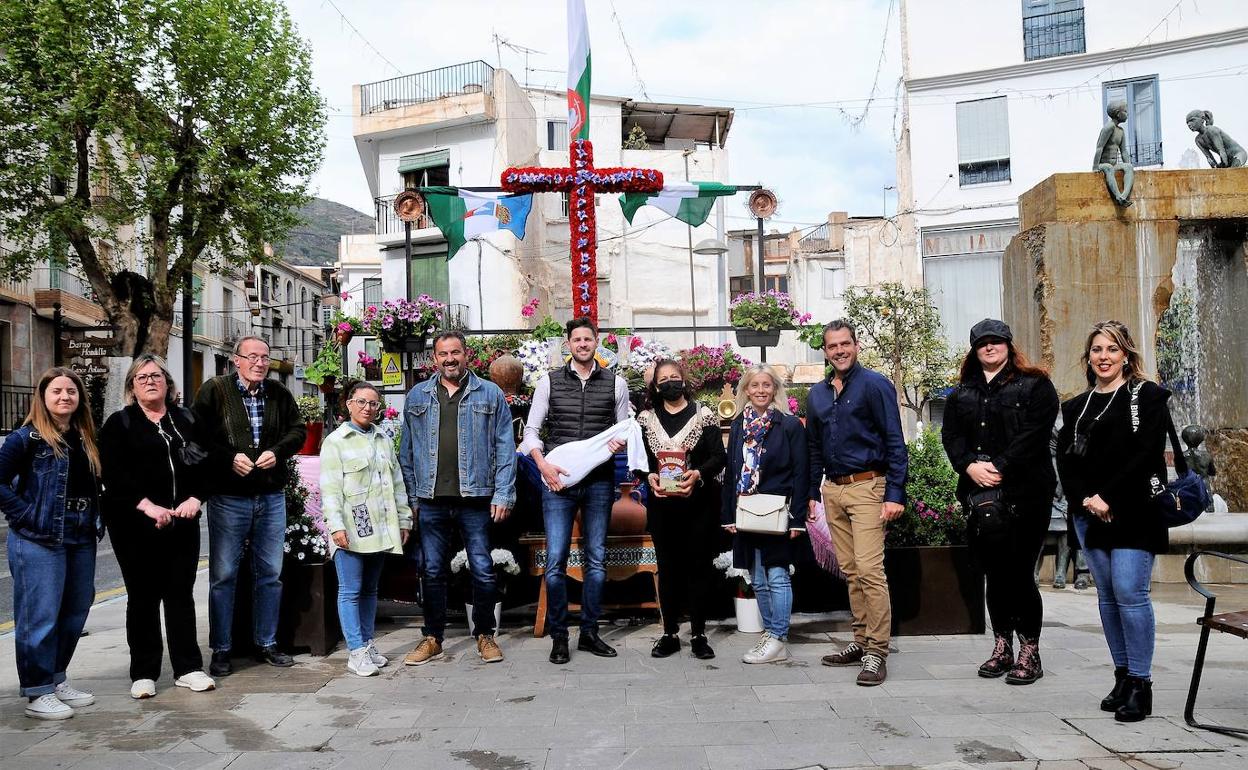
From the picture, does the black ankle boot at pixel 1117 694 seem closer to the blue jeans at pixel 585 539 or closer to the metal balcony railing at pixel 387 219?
the blue jeans at pixel 585 539

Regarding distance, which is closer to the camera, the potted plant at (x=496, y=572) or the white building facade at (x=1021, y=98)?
the potted plant at (x=496, y=572)

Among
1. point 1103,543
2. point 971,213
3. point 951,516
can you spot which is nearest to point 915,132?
point 971,213

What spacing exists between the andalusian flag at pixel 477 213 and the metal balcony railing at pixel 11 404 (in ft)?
63.6

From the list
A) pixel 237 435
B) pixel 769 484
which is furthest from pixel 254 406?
pixel 769 484

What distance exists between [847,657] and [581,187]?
6.08m

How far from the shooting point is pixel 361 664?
5.86 m

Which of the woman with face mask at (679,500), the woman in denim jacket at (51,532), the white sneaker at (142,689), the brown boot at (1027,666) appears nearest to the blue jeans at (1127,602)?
the brown boot at (1027,666)

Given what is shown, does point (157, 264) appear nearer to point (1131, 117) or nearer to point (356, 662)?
point (356, 662)

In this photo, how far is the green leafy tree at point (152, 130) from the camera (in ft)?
61.3

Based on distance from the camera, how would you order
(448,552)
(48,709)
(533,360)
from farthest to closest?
(533,360) → (448,552) → (48,709)

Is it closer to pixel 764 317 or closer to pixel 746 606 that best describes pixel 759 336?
pixel 764 317

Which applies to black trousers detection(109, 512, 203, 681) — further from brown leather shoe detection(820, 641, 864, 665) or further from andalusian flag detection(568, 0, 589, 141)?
andalusian flag detection(568, 0, 589, 141)

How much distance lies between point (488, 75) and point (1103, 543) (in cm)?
3172

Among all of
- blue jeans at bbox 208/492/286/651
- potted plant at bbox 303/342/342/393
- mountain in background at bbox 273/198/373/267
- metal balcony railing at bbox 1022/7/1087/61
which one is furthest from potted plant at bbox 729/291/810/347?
mountain in background at bbox 273/198/373/267
